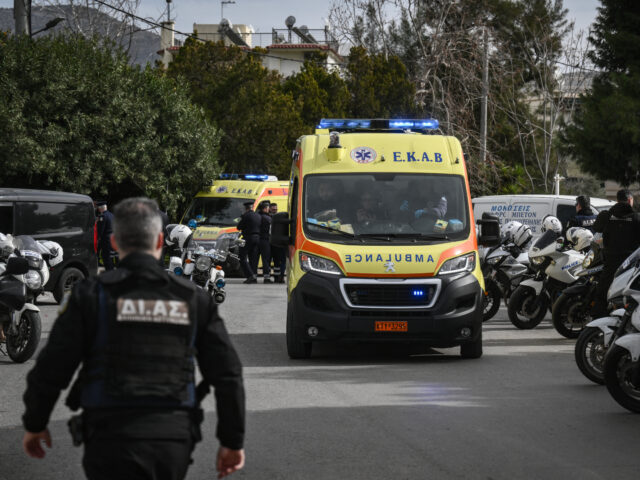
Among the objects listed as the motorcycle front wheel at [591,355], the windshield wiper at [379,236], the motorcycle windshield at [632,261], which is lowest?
the motorcycle front wheel at [591,355]

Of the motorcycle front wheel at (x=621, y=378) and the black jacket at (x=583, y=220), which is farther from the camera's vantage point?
the black jacket at (x=583, y=220)

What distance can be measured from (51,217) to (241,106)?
19.3 m

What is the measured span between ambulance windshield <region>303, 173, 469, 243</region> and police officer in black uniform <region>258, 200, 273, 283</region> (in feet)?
40.4

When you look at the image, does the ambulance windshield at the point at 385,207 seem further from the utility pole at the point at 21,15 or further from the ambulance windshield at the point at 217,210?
the ambulance windshield at the point at 217,210

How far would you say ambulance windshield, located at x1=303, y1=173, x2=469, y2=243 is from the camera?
10.9 metres

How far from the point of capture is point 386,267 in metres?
10.3

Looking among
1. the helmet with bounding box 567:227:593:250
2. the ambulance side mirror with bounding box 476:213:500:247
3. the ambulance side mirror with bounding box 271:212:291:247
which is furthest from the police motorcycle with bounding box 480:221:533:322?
the ambulance side mirror with bounding box 271:212:291:247

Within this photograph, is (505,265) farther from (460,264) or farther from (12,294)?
(12,294)

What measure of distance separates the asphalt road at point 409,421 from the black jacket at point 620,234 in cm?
121

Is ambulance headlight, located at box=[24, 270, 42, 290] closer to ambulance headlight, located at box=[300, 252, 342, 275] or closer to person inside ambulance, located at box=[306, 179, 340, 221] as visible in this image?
ambulance headlight, located at box=[300, 252, 342, 275]

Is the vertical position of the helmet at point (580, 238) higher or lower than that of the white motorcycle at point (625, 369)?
higher

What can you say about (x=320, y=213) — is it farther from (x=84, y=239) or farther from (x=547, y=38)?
(x=547, y=38)

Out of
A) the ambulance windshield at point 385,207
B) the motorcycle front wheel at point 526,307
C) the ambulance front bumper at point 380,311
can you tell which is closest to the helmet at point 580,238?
the motorcycle front wheel at point 526,307

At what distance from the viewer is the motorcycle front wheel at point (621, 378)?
7.72 m
